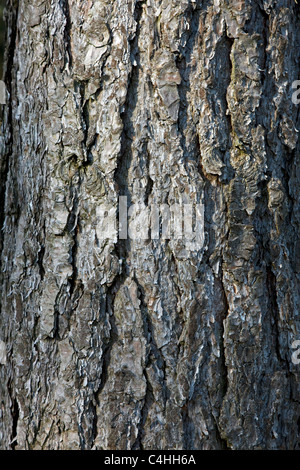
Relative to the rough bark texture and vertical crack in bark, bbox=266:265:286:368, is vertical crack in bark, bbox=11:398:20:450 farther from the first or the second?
vertical crack in bark, bbox=266:265:286:368

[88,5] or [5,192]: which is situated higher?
[88,5]

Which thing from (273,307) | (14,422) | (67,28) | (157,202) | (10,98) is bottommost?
(14,422)

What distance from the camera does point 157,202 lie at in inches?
50.3

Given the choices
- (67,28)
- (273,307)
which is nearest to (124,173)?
(67,28)

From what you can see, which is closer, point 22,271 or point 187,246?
point 187,246

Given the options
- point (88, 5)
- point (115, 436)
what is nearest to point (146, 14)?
point (88, 5)

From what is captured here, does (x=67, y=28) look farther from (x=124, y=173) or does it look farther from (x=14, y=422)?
(x=14, y=422)

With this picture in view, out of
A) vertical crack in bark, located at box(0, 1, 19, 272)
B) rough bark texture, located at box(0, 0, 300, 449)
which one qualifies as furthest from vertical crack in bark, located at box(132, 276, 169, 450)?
vertical crack in bark, located at box(0, 1, 19, 272)

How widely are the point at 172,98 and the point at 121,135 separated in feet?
0.56

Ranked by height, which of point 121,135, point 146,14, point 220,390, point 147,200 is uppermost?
point 146,14

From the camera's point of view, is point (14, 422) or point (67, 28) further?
point (14, 422)

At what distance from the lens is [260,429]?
4.36ft

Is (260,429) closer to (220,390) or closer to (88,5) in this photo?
(220,390)

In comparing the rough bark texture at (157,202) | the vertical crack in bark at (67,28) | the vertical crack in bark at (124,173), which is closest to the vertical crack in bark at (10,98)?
the rough bark texture at (157,202)
